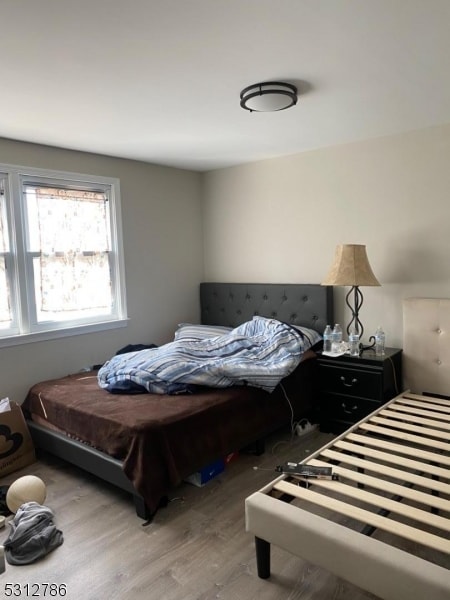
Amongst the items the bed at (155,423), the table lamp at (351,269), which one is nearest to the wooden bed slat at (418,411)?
the bed at (155,423)

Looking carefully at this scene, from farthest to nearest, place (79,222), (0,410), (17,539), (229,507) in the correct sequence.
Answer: (79,222) → (0,410) → (229,507) → (17,539)

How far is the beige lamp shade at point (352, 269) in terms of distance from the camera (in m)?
3.16

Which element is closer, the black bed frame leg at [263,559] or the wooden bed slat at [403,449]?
the black bed frame leg at [263,559]

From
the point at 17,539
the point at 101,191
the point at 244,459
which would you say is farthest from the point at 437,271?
the point at 17,539

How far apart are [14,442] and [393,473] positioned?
233 centimetres

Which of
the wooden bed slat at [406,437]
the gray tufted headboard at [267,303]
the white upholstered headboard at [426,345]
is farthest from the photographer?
the gray tufted headboard at [267,303]

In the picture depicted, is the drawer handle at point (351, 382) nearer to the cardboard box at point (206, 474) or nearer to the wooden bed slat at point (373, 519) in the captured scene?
the cardboard box at point (206, 474)

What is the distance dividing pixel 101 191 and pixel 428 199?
8.65ft

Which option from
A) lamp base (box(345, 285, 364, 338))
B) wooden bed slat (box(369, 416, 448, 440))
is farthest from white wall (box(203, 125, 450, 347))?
wooden bed slat (box(369, 416, 448, 440))

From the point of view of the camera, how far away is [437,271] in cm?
317

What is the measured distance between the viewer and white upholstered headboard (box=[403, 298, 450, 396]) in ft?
10.0

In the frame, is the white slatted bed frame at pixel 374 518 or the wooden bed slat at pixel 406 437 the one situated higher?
the wooden bed slat at pixel 406 437

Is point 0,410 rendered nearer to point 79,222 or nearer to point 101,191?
point 79,222

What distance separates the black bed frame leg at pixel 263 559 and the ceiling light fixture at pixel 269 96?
2146mm
